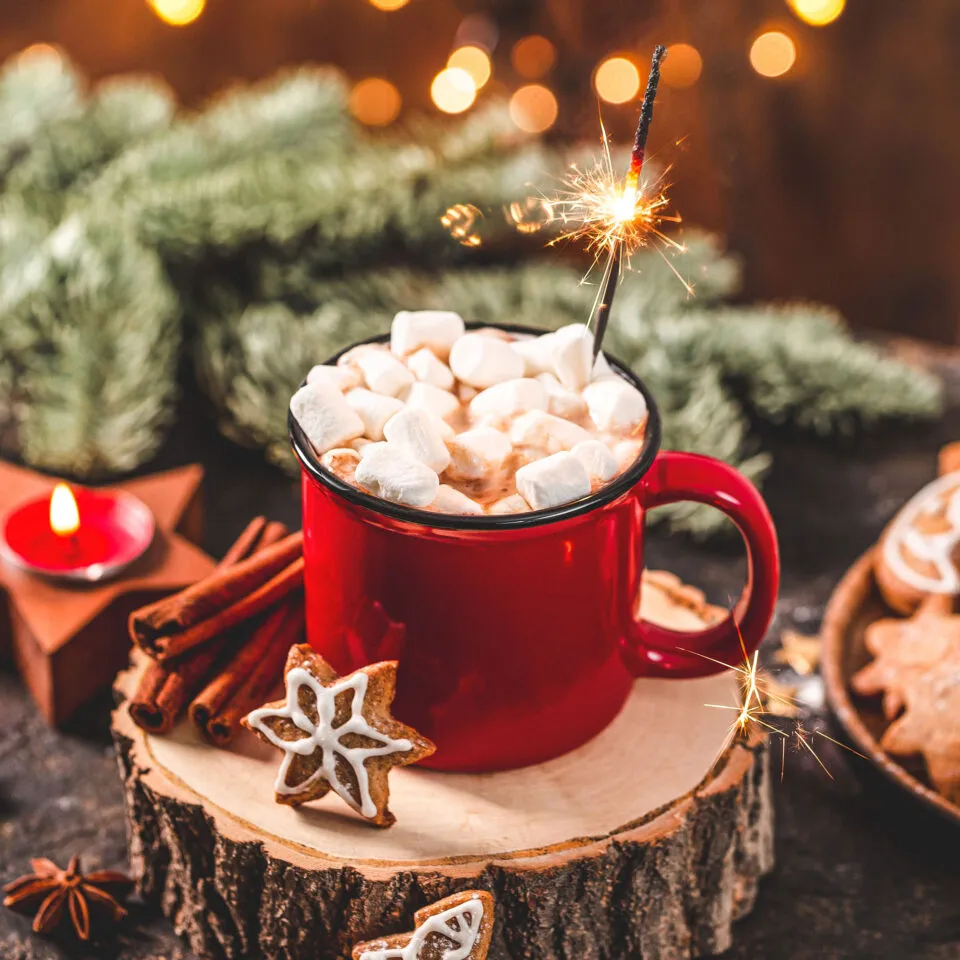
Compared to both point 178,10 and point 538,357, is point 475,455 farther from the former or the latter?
point 178,10

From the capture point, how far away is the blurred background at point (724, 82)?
244 centimetres

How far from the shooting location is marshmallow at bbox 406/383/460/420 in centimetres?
92

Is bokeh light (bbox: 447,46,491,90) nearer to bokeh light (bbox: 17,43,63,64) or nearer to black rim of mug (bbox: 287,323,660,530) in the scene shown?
bokeh light (bbox: 17,43,63,64)

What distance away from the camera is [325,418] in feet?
2.87

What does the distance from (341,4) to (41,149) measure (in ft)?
3.22

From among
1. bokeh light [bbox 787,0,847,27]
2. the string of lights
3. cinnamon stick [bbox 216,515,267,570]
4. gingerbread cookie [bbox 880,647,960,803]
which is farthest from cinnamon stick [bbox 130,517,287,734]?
bokeh light [bbox 787,0,847,27]

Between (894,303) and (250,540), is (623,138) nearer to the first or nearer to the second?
(894,303)

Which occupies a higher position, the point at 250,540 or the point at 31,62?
the point at 31,62

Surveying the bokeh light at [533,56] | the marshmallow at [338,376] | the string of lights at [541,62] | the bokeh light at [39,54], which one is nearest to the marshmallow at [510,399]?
the marshmallow at [338,376]

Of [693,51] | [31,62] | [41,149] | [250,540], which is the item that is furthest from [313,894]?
[693,51]

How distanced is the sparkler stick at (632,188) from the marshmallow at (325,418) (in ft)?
0.72

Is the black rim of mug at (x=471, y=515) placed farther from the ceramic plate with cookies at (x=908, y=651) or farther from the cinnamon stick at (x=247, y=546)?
the ceramic plate with cookies at (x=908, y=651)

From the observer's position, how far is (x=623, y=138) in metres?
2.53

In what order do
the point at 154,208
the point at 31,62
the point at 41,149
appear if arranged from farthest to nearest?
the point at 31,62 → the point at 41,149 → the point at 154,208
